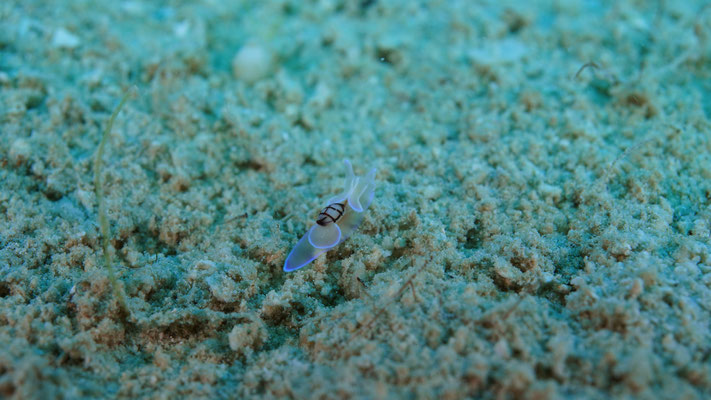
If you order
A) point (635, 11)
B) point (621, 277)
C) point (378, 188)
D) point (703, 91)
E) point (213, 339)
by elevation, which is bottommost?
point (213, 339)

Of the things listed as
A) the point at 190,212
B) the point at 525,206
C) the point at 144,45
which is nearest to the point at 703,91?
the point at 525,206

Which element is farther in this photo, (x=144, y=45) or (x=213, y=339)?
(x=144, y=45)

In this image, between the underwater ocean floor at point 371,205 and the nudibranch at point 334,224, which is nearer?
the underwater ocean floor at point 371,205

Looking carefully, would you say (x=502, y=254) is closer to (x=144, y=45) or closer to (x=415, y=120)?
(x=415, y=120)

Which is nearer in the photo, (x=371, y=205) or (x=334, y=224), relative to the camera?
(x=334, y=224)
